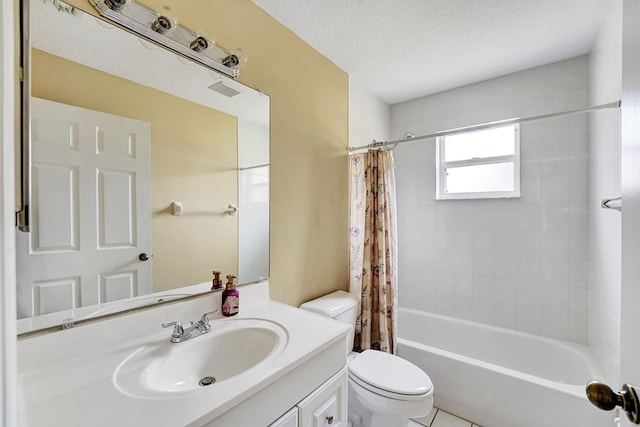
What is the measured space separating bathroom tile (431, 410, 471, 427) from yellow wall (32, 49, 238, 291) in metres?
1.57

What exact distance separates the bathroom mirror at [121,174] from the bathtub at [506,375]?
142cm

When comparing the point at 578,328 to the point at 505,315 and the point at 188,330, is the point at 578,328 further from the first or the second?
the point at 188,330

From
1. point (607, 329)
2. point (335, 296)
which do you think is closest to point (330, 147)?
point (335, 296)

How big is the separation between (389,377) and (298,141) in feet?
4.56

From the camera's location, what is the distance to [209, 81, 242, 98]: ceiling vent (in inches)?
49.8

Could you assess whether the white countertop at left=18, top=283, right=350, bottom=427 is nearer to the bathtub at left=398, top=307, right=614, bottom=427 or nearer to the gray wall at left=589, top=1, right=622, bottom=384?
the bathtub at left=398, top=307, right=614, bottom=427

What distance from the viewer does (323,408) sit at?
1014 mm

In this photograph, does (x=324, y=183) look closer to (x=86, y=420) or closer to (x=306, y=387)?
(x=306, y=387)

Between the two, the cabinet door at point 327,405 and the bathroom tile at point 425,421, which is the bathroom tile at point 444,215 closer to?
the bathroom tile at point 425,421

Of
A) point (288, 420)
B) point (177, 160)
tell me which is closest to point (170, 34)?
point (177, 160)

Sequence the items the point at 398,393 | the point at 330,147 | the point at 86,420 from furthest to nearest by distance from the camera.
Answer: the point at 330,147
the point at 398,393
the point at 86,420

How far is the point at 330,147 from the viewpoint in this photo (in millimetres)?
1922

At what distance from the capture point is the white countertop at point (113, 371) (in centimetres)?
61

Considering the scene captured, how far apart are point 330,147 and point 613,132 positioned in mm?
1527
